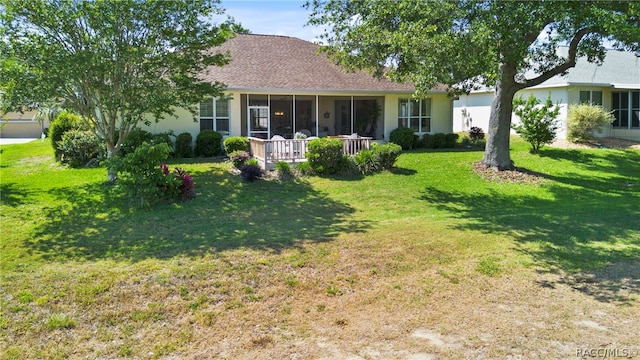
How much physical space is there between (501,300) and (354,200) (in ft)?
23.8

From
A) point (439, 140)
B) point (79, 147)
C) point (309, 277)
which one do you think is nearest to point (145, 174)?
point (309, 277)

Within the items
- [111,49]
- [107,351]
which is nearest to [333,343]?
[107,351]

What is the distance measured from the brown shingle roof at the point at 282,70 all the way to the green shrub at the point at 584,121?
27.2ft

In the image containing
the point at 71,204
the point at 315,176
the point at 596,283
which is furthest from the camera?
the point at 315,176

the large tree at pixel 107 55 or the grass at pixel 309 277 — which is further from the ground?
the large tree at pixel 107 55

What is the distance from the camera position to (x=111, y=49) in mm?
12664

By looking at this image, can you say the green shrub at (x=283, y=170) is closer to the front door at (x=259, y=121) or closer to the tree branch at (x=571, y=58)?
the front door at (x=259, y=121)

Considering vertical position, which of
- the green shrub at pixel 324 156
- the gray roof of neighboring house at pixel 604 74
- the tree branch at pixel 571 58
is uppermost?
the gray roof of neighboring house at pixel 604 74

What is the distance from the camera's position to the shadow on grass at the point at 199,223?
7926mm

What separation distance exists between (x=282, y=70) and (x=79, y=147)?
9209 mm

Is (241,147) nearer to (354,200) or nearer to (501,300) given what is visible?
(354,200)

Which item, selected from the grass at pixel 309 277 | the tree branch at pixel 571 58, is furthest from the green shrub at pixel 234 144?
the tree branch at pixel 571 58

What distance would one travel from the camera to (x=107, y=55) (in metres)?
12.5

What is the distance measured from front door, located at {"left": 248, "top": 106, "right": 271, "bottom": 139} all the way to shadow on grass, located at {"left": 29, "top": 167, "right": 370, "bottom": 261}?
7.44 m
